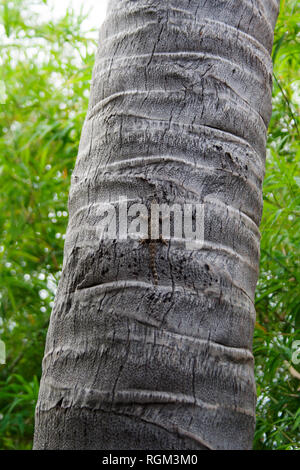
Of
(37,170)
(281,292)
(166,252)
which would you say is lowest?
(166,252)

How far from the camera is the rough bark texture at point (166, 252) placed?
66 centimetres

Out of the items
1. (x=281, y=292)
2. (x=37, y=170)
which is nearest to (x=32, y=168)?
(x=37, y=170)

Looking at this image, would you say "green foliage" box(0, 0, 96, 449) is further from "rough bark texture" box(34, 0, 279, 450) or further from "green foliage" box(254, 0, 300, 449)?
"rough bark texture" box(34, 0, 279, 450)

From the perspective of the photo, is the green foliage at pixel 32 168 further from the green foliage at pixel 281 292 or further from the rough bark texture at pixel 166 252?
the rough bark texture at pixel 166 252

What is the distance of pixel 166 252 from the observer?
2.38 ft

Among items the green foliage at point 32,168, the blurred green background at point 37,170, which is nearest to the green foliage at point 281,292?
the blurred green background at point 37,170

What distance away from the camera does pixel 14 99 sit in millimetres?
2420

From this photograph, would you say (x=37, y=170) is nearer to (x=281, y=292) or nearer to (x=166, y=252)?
(x=281, y=292)

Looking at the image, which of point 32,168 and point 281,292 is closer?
point 281,292

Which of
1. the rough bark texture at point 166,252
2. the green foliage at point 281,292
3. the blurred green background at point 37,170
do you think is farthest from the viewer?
the blurred green background at point 37,170

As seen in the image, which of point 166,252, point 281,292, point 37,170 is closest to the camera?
point 166,252

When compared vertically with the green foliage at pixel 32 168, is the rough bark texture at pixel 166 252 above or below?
below

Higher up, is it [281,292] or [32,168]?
[32,168]

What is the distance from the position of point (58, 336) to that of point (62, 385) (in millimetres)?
77
